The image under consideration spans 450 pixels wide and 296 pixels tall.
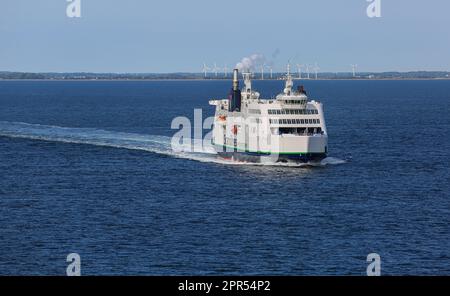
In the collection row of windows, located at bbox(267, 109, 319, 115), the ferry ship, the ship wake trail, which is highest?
row of windows, located at bbox(267, 109, 319, 115)

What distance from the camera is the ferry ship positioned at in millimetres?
91188

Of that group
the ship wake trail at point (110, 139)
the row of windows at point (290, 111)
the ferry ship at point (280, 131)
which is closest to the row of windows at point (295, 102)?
the ferry ship at point (280, 131)

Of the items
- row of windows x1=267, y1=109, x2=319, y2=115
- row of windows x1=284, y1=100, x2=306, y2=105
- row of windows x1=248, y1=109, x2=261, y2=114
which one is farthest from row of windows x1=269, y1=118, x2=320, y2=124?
row of windows x1=248, y1=109, x2=261, y2=114

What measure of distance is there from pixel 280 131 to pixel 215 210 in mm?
25317

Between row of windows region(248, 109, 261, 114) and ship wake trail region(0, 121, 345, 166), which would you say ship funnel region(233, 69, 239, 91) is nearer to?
ship wake trail region(0, 121, 345, 166)

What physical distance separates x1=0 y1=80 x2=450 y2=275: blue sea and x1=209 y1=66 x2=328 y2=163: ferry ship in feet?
5.39

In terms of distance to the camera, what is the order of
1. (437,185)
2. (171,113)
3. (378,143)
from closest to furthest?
(437,185) < (378,143) < (171,113)

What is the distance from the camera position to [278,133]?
9238 cm

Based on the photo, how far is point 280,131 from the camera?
93188mm

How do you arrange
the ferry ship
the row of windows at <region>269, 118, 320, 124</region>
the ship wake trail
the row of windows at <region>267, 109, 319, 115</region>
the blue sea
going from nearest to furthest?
1. the blue sea
2. the ferry ship
3. the row of windows at <region>269, 118, 320, 124</region>
4. the row of windows at <region>267, 109, 319, 115</region>
5. the ship wake trail

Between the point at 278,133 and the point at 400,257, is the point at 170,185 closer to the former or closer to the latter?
the point at 278,133

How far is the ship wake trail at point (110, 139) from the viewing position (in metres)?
105
